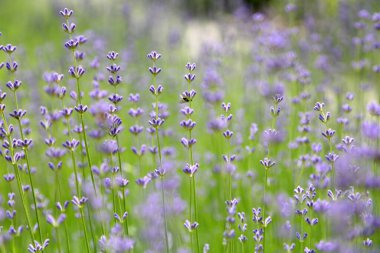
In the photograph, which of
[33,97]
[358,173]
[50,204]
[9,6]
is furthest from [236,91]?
[9,6]

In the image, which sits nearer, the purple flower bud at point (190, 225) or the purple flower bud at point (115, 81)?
the purple flower bud at point (190, 225)

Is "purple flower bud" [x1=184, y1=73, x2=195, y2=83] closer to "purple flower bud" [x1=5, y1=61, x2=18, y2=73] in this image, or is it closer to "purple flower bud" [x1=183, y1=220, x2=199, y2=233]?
"purple flower bud" [x1=183, y1=220, x2=199, y2=233]

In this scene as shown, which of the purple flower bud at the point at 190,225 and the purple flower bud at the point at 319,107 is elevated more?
the purple flower bud at the point at 319,107

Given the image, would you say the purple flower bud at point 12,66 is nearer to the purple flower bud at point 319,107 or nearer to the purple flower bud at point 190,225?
the purple flower bud at point 190,225

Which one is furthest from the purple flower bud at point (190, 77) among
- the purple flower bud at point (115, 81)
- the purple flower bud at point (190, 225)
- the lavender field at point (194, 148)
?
the purple flower bud at point (190, 225)

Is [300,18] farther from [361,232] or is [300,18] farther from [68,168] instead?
[361,232]

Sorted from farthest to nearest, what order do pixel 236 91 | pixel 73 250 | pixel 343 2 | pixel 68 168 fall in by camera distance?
pixel 236 91, pixel 343 2, pixel 68 168, pixel 73 250

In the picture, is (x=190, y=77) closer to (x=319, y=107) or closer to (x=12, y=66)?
(x=319, y=107)

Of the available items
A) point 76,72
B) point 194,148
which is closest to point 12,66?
point 76,72
